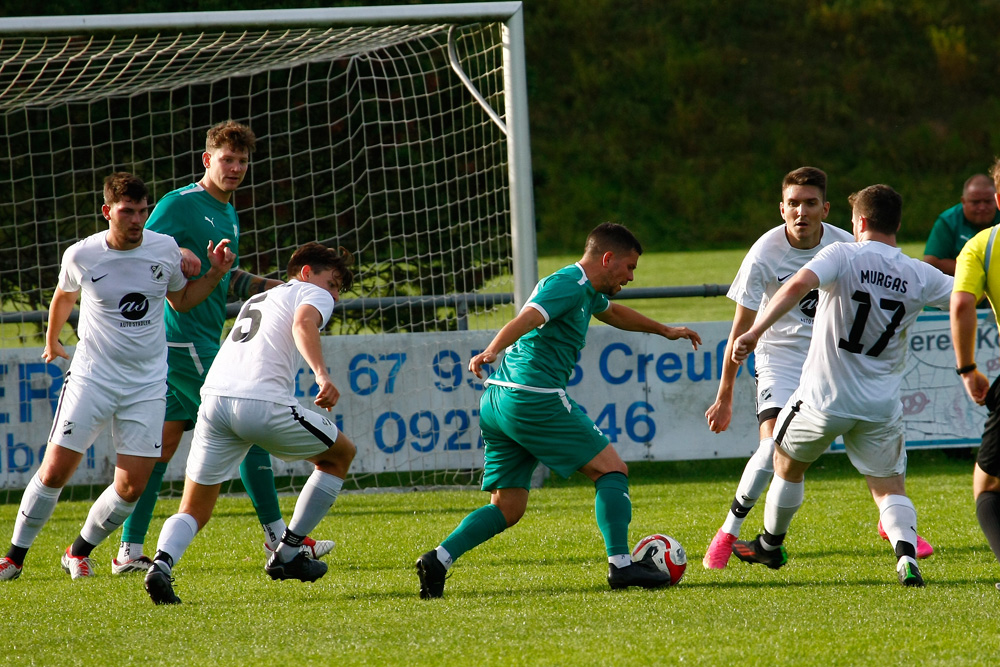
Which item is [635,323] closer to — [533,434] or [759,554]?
[533,434]

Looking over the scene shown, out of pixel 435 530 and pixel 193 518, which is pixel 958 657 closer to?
pixel 193 518

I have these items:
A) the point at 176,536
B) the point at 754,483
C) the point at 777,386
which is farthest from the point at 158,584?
the point at 777,386

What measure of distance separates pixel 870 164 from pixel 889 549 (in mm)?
31059

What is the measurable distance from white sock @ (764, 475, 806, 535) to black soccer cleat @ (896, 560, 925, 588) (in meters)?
0.50

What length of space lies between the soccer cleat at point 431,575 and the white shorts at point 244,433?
0.64 m

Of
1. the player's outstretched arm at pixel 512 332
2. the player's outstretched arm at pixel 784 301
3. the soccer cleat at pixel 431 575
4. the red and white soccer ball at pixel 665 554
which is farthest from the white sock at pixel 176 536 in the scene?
the player's outstretched arm at pixel 784 301

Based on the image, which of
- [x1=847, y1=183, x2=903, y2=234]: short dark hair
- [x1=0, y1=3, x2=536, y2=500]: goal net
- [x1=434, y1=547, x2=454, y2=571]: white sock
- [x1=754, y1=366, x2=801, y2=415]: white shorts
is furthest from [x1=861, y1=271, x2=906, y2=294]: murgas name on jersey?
[x1=0, y1=3, x2=536, y2=500]: goal net

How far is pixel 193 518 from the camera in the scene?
15.1 feet

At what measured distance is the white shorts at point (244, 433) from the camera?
14.9ft

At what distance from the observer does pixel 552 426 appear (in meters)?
4.66

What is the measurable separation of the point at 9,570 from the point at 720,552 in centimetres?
337

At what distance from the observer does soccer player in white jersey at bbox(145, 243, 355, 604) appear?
4508 mm

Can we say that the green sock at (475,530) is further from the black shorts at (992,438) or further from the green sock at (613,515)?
the black shorts at (992,438)

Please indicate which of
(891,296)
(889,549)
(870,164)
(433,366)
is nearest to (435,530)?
(433,366)
